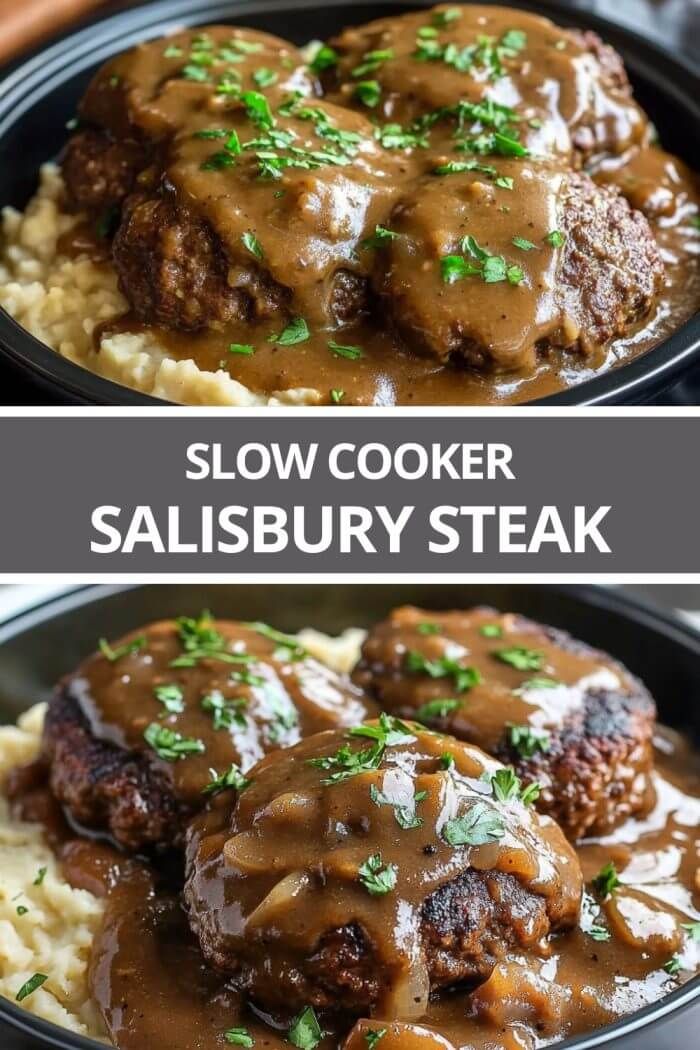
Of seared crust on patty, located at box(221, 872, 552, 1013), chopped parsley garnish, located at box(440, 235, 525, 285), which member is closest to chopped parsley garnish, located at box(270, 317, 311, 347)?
chopped parsley garnish, located at box(440, 235, 525, 285)

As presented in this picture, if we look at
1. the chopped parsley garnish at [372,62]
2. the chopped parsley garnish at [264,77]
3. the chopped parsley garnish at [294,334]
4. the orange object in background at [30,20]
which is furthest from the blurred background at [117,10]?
the chopped parsley garnish at [294,334]

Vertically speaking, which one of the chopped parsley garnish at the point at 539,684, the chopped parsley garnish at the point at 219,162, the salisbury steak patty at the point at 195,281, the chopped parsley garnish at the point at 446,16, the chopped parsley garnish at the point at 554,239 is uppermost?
the chopped parsley garnish at the point at 446,16

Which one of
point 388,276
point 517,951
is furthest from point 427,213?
point 517,951

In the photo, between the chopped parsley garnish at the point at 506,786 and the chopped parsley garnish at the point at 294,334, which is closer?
the chopped parsley garnish at the point at 506,786

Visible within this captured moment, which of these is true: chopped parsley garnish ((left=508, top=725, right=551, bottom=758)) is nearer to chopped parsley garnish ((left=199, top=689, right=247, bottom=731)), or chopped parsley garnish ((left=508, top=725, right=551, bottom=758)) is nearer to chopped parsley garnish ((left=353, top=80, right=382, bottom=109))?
chopped parsley garnish ((left=199, top=689, right=247, bottom=731))

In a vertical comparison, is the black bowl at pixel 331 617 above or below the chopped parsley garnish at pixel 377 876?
above

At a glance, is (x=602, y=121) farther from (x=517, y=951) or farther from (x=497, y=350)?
(x=517, y=951)

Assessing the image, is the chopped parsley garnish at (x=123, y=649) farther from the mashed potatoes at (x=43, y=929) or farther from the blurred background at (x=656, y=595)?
the blurred background at (x=656, y=595)
